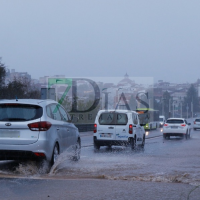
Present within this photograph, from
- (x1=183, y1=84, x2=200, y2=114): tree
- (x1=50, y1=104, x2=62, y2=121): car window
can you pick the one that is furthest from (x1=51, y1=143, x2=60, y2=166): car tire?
(x1=183, y1=84, x2=200, y2=114): tree

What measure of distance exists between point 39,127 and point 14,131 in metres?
0.54

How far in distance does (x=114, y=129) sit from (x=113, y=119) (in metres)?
0.45

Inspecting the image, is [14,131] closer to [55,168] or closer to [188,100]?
[55,168]

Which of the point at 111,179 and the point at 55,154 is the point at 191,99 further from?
the point at 111,179

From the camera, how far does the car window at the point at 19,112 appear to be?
10.5m

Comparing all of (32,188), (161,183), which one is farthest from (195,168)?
(32,188)

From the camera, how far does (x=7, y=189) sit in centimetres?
794

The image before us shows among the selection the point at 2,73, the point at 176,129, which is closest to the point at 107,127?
the point at 176,129

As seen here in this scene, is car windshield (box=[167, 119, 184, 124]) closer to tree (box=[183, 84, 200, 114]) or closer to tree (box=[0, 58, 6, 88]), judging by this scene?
tree (box=[0, 58, 6, 88])

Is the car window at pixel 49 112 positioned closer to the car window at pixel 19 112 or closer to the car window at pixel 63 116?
the car window at pixel 19 112

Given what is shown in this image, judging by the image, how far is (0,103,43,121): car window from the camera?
10.5 m

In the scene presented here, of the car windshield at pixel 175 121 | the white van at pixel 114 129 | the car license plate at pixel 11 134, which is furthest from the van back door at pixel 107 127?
the car windshield at pixel 175 121

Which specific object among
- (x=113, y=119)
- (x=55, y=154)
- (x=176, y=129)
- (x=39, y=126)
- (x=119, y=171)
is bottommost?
(x=176, y=129)

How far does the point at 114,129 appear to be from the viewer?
65.5ft
